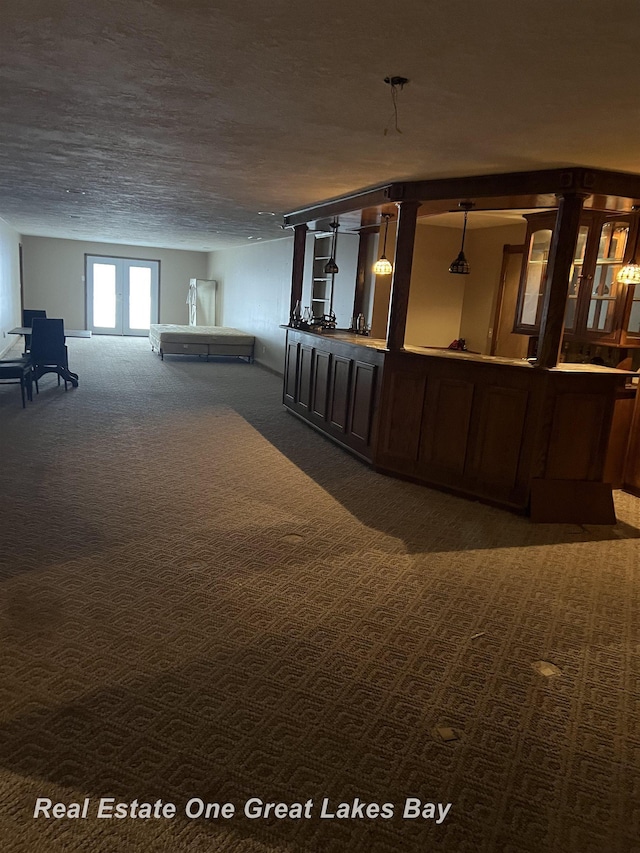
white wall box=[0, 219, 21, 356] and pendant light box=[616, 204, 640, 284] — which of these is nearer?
pendant light box=[616, 204, 640, 284]

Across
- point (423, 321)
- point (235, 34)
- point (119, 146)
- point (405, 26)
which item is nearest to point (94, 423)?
point (119, 146)

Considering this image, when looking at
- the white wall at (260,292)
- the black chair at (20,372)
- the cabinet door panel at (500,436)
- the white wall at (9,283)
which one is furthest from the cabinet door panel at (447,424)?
the white wall at (9,283)

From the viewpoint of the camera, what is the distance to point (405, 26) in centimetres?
209

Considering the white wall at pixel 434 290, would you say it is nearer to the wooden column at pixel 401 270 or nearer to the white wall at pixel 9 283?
the wooden column at pixel 401 270

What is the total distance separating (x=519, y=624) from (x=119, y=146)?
4.07m

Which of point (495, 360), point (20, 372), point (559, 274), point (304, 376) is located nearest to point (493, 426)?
point (495, 360)

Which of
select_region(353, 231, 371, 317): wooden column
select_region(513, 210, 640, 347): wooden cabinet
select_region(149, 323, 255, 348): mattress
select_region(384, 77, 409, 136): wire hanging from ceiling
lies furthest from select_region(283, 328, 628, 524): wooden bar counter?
select_region(149, 323, 255, 348): mattress

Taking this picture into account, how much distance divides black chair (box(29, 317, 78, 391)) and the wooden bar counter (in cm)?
448

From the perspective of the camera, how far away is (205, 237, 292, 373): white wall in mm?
10859

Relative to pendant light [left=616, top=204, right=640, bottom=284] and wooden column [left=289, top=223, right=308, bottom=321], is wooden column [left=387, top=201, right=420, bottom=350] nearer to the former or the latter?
pendant light [left=616, top=204, right=640, bottom=284]

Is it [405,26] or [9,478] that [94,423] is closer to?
[9,478]

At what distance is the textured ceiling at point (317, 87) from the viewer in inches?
81.9

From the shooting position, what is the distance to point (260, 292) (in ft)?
39.7

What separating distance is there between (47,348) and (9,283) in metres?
5.03
